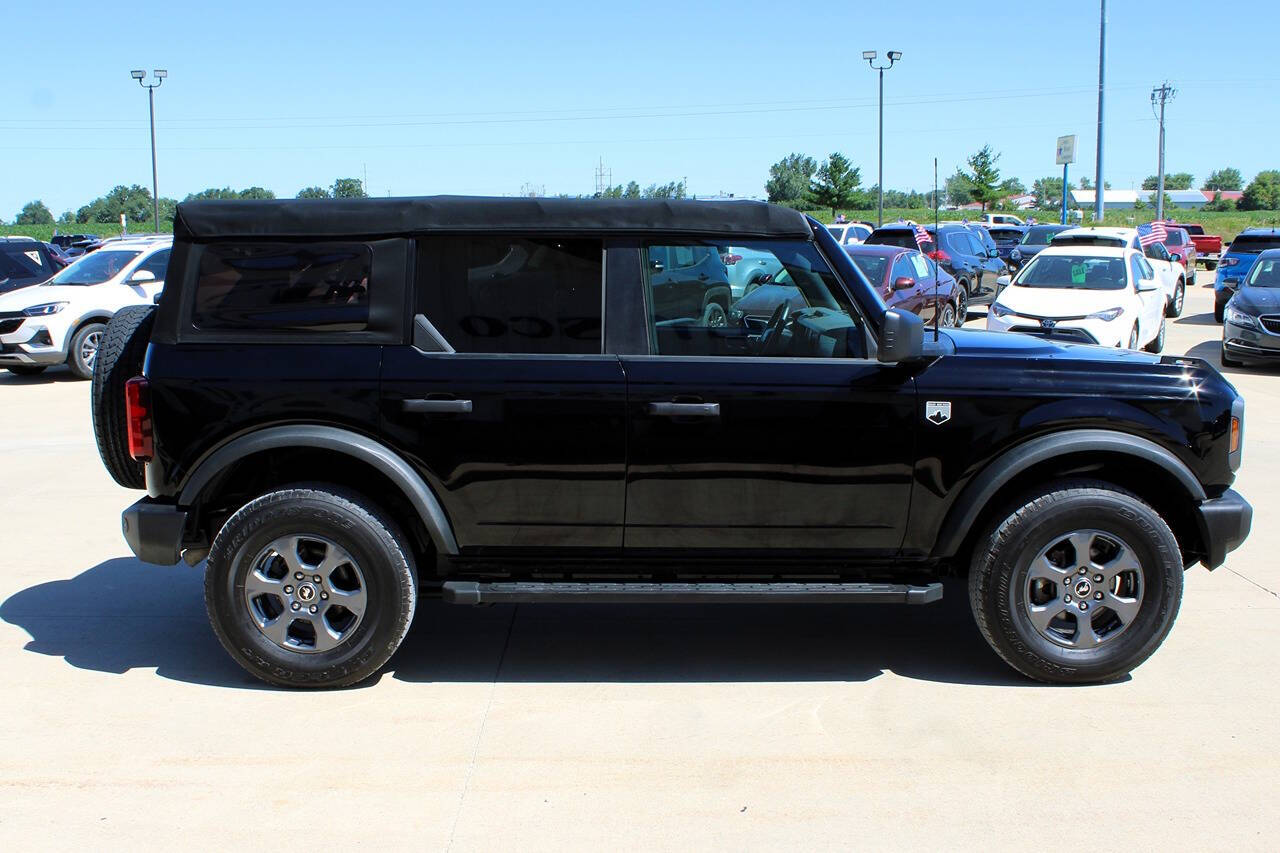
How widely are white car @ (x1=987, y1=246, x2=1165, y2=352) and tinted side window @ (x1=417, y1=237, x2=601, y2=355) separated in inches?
388

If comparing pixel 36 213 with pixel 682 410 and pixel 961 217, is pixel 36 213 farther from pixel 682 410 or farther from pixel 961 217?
pixel 682 410

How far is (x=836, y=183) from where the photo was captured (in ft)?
204

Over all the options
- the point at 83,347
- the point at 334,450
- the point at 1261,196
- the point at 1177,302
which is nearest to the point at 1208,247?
the point at 1177,302

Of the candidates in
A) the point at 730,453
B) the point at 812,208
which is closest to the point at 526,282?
the point at 730,453

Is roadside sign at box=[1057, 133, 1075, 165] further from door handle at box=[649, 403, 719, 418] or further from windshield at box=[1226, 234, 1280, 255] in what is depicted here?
door handle at box=[649, 403, 719, 418]

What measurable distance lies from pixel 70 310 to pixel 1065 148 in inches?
1789

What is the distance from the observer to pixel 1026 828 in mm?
3654

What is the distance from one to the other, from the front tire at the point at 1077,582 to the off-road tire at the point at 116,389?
139 inches

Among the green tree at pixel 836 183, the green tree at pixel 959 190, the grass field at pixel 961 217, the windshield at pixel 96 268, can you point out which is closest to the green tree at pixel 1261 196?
the grass field at pixel 961 217

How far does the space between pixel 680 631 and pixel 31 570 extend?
3.61 m

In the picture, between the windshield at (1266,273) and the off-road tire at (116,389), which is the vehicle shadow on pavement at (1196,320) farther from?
the off-road tire at (116,389)

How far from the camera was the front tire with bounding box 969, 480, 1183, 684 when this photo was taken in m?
4.64

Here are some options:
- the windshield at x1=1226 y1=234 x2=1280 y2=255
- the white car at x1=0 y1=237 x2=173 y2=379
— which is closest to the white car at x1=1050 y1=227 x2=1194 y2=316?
the windshield at x1=1226 y1=234 x2=1280 y2=255

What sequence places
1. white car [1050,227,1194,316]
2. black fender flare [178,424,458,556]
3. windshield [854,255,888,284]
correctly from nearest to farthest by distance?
black fender flare [178,424,458,556] → windshield [854,255,888,284] → white car [1050,227,1194,316]
